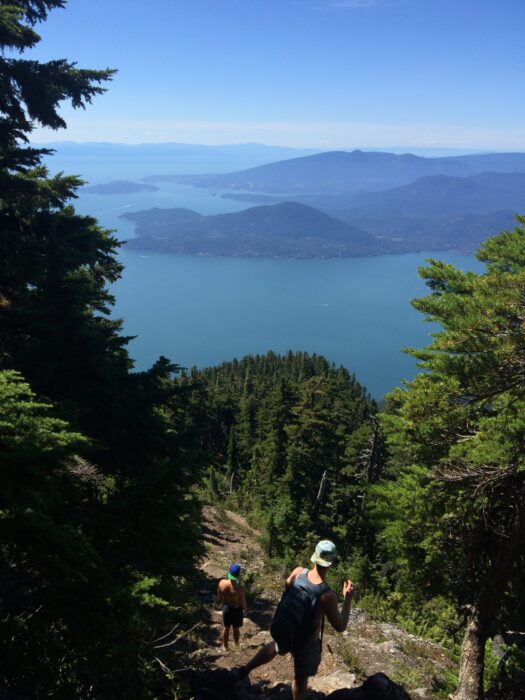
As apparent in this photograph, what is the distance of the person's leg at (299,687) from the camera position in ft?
17.0

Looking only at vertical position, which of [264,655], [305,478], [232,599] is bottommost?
[305,478]

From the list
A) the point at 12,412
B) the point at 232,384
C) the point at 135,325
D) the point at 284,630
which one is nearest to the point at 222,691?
the point at 284,630

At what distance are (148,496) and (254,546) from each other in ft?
52.6

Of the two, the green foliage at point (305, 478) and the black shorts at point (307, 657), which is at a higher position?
the black shorts at point (307, 657)

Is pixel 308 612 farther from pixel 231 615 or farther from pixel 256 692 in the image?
pixel 231 615

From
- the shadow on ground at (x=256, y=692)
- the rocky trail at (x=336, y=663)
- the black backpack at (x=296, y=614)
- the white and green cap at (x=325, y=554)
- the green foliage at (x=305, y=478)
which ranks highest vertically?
the white and green cap at (x=325, y=554)

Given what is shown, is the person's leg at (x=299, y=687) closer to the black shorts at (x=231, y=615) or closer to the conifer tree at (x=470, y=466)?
the black shorts at (x=231, y=615)

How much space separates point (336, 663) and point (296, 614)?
3.67 m

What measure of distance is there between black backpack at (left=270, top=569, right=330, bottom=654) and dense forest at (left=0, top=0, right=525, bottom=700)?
996 mm

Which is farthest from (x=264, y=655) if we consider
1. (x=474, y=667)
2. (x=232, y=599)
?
(x=474, y=667)

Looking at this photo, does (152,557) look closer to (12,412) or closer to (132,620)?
(132,620)

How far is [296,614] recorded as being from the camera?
480 cm

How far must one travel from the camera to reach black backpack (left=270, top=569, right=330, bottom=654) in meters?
4.72

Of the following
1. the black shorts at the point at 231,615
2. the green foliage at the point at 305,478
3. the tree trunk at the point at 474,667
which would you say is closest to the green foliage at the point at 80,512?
the black shorts at the point at 231,615
